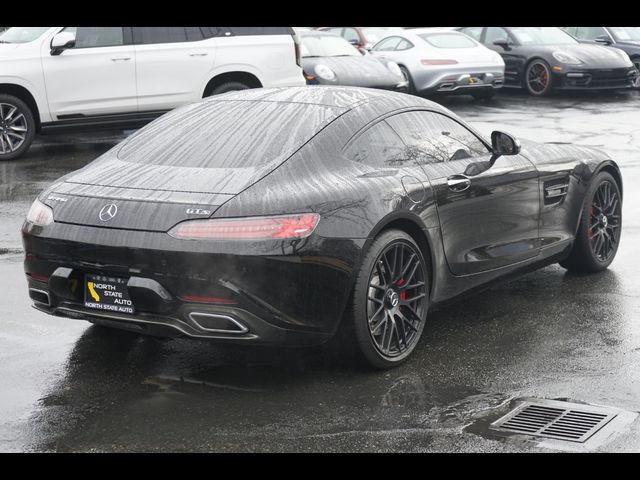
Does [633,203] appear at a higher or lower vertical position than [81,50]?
lower

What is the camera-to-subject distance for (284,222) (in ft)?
17.0

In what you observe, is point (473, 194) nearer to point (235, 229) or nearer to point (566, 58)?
point (235, 229)

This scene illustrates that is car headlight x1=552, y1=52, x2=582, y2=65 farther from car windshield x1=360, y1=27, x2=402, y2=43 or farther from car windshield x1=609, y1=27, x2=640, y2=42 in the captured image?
car windshield x1=360, y1=27, x2=402, y2=43

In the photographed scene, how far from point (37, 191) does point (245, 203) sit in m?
6.40

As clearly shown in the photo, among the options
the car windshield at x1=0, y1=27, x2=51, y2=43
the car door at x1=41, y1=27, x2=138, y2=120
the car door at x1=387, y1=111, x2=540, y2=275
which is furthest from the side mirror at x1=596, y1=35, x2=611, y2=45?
the car door at x1=387, y1=111, x2=540, y2=275

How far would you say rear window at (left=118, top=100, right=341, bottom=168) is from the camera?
5648 millimetres

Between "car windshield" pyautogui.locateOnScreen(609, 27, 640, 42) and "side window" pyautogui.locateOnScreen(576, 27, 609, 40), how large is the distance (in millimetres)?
392

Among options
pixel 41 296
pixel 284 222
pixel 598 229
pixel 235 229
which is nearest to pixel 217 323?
pixel 235 229

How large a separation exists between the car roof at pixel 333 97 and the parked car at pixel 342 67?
1006 cm

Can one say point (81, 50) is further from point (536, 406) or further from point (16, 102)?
point (536, 406)

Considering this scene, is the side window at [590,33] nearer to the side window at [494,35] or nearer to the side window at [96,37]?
the side window at [494,35]

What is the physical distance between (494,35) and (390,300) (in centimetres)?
1755
